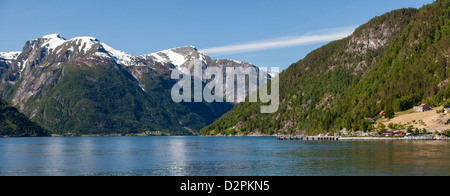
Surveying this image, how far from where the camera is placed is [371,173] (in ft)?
249
